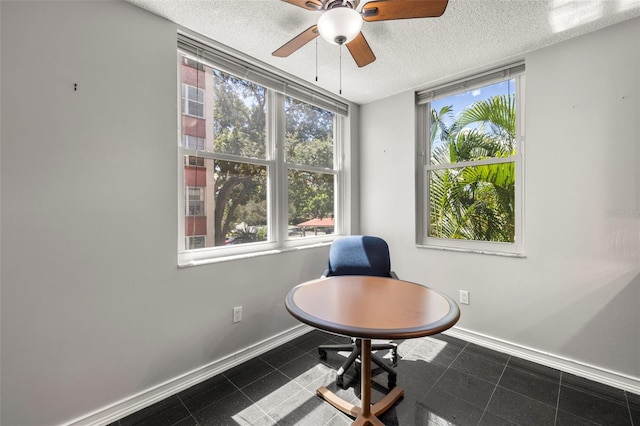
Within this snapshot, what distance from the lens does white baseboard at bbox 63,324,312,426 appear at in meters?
1.53

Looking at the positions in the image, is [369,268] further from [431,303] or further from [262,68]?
[262,68]

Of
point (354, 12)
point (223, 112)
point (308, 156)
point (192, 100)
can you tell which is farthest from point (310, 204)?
point (354, 12)

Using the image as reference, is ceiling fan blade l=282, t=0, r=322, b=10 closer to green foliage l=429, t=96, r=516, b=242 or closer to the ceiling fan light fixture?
the ceiling fan light fixture

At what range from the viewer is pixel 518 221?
234cm

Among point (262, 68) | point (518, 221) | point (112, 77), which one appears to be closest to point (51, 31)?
point (112, 77)

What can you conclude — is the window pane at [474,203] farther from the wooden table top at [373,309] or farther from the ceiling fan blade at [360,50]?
the ceiling fan blade at [360,50]

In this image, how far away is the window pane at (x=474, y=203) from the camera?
2.42 metres

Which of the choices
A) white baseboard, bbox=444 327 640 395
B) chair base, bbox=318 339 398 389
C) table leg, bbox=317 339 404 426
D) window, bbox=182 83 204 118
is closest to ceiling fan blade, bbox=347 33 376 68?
window, bbox=182 83 204 118

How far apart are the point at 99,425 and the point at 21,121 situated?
1.67 meters

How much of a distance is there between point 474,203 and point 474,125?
75 cm

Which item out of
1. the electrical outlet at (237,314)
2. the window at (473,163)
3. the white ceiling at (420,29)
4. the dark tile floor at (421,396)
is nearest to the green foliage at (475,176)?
the window at (473,163)

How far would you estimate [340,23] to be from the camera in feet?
4.14

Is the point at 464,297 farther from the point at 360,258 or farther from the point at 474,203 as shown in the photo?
the point at 360,258

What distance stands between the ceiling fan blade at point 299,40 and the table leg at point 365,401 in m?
1.78
